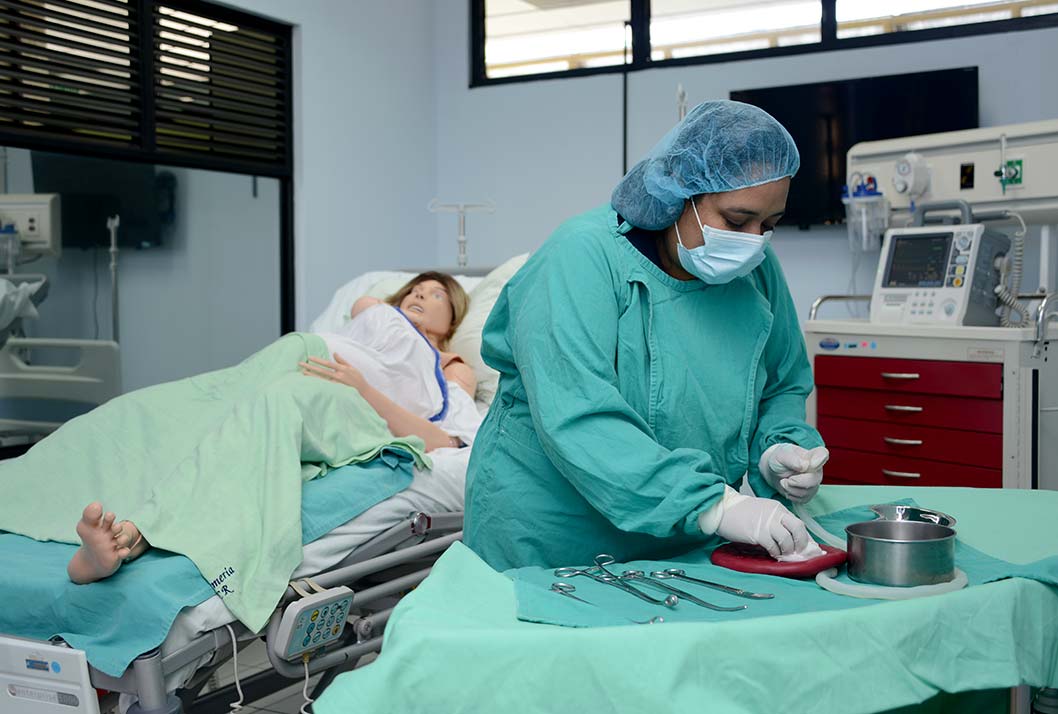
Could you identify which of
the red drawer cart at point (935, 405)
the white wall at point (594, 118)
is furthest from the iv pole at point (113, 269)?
the red drawer cart at point (935, 405)

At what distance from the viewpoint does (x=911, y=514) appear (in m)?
1.37

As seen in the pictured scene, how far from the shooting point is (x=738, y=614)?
3.34 feet

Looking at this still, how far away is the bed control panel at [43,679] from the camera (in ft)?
5.64

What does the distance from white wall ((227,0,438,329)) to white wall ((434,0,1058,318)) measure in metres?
0.16

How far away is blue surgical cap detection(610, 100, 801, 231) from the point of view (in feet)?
4.42

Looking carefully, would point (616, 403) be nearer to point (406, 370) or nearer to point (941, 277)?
point (406, 370)

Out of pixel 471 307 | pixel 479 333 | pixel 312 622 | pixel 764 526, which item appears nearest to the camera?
pixel 764 526

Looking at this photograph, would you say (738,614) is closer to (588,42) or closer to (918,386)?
(918,386)

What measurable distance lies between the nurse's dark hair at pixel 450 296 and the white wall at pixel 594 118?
5.55 ft

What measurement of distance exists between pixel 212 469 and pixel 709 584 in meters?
1.22

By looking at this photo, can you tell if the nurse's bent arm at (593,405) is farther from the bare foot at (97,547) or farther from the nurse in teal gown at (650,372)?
the bare foot at (97,547)

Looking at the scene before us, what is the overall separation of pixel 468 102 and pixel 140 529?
3675mm

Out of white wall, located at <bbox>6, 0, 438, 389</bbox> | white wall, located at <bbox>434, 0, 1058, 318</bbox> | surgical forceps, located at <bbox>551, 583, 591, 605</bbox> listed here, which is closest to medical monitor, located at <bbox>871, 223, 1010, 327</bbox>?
white wall, located at <bbox>434, 0, 1058, 318</bbox>

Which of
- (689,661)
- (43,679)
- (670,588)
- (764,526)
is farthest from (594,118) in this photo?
(689,661)
